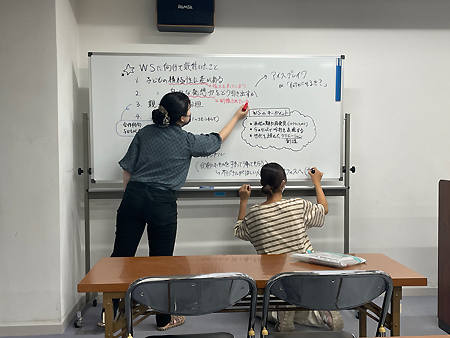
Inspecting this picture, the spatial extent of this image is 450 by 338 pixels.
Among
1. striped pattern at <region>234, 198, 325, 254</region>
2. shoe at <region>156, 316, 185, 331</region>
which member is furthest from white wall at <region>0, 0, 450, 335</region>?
striped pattern at <region>234, 198, 325, 254</region>

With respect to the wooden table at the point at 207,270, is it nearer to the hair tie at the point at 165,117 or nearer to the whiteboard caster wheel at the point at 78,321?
the hair tie at the point at 165,117

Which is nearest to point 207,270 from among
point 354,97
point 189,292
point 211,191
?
point 189,292

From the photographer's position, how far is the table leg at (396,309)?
1772 mm

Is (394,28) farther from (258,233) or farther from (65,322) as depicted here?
(65,322)

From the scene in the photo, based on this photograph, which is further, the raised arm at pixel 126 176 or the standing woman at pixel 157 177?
the raised arm at pixel 126 176

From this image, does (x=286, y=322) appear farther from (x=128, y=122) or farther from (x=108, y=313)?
(x=128, y=122)

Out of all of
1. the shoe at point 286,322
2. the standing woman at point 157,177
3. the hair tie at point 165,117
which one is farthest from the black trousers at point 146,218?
the shoe at point 286,322

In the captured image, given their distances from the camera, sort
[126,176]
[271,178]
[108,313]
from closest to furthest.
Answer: [108,313] < [271,178] < [126,176]

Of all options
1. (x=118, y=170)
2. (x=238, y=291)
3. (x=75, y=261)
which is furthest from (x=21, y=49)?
(x=238, y=291)

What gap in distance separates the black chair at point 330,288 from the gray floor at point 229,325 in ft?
4.30

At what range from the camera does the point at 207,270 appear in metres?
1.82

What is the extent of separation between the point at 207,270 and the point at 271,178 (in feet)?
3.25

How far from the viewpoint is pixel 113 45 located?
3414 mm

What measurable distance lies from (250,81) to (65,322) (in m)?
2.01
